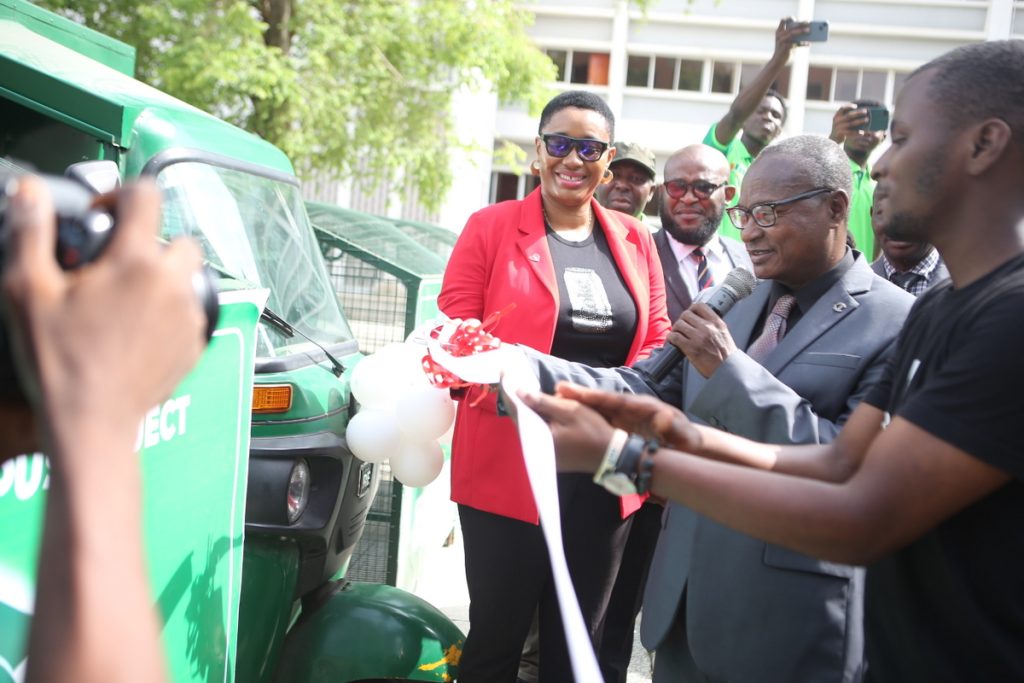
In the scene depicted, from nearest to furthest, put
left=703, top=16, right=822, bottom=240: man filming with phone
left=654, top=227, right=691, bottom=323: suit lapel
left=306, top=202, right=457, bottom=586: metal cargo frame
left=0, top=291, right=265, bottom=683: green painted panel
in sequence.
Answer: left=0, top=291, right=265, bottom=683: green painted panel, left=654, top=227, right=691, bottom=323: suit lapel, left=306, top=202, right=457, bottom=586: metal cargo frame, left=703, top=16, right=822, bottom=240: man filming with phone

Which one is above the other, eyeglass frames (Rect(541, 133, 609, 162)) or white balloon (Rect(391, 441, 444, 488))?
eyeglass frames (Rect(541, 133, 609, 162))

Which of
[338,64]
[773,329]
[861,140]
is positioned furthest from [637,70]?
[773,329]

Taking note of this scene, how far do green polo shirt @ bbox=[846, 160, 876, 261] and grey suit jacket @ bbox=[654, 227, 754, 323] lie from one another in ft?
3.29

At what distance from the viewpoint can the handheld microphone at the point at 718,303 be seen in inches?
115

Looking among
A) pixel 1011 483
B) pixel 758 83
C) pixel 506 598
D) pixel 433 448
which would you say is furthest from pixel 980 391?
pixel 758 83

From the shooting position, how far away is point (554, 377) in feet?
9.23

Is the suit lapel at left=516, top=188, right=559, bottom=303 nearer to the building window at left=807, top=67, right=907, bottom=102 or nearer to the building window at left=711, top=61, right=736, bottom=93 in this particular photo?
the building window at left=711, top=61, right=736, bottom=93

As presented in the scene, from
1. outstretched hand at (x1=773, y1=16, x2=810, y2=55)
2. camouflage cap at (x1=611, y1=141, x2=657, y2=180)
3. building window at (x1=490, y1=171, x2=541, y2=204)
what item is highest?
building window at (x1=490, y1=171, x2=541, y2=204)

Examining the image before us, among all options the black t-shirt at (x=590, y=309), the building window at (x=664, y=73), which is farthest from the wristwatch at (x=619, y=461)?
the building window at (x=664, y=73)

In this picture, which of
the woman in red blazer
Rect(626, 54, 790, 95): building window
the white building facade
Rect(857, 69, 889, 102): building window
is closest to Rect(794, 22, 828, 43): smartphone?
the woman in red blazer

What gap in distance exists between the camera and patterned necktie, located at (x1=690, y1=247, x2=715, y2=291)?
15.0 ft

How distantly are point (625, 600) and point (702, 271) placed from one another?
5.06 feet

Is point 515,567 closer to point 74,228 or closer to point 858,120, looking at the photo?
point 74,228

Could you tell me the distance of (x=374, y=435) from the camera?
11.4 feet
